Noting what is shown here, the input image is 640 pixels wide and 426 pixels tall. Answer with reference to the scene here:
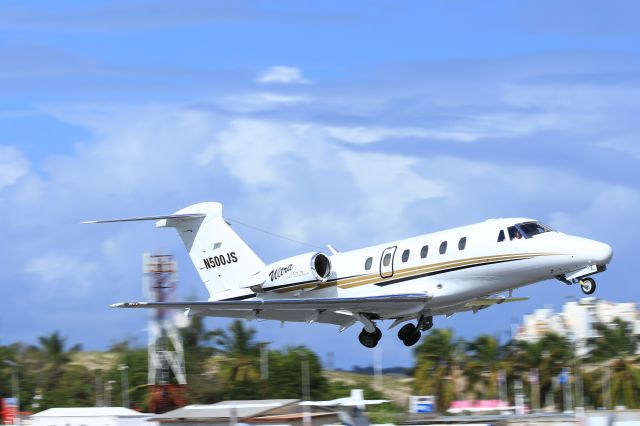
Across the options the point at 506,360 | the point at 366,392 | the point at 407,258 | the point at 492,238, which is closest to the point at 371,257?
the point at 407,258

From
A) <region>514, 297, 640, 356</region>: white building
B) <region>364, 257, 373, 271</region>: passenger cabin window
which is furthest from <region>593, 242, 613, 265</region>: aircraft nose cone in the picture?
<region>514, 297, 640, 356</region>: white building

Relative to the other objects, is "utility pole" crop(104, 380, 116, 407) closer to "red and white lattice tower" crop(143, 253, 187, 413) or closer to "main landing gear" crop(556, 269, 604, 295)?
"red and white lattice tower" crop(143, 253, 187, 413)

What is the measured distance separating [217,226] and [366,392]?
129 feet

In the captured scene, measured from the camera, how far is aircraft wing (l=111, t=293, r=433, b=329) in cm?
2691

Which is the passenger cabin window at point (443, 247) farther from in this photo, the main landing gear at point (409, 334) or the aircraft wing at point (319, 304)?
the main landing gear at point (409, 334)

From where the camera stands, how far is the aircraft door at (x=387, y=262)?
27.7 m

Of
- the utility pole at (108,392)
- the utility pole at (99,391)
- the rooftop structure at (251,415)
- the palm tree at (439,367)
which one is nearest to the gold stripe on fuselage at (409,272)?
the rooftop structure at (251,415)

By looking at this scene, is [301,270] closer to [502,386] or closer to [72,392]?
[502,386]

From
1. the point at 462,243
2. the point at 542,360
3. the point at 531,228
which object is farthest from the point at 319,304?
the point at 542,360

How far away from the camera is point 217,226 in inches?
1271

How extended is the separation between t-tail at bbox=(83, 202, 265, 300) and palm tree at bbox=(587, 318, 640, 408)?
33.5m

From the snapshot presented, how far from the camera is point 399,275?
27.4m

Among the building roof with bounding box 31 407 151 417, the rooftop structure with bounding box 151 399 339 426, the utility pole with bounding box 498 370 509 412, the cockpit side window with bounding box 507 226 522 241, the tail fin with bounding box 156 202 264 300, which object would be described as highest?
the tail fin with bounding box 156 202 264 300

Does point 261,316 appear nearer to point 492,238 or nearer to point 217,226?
point 217,226
